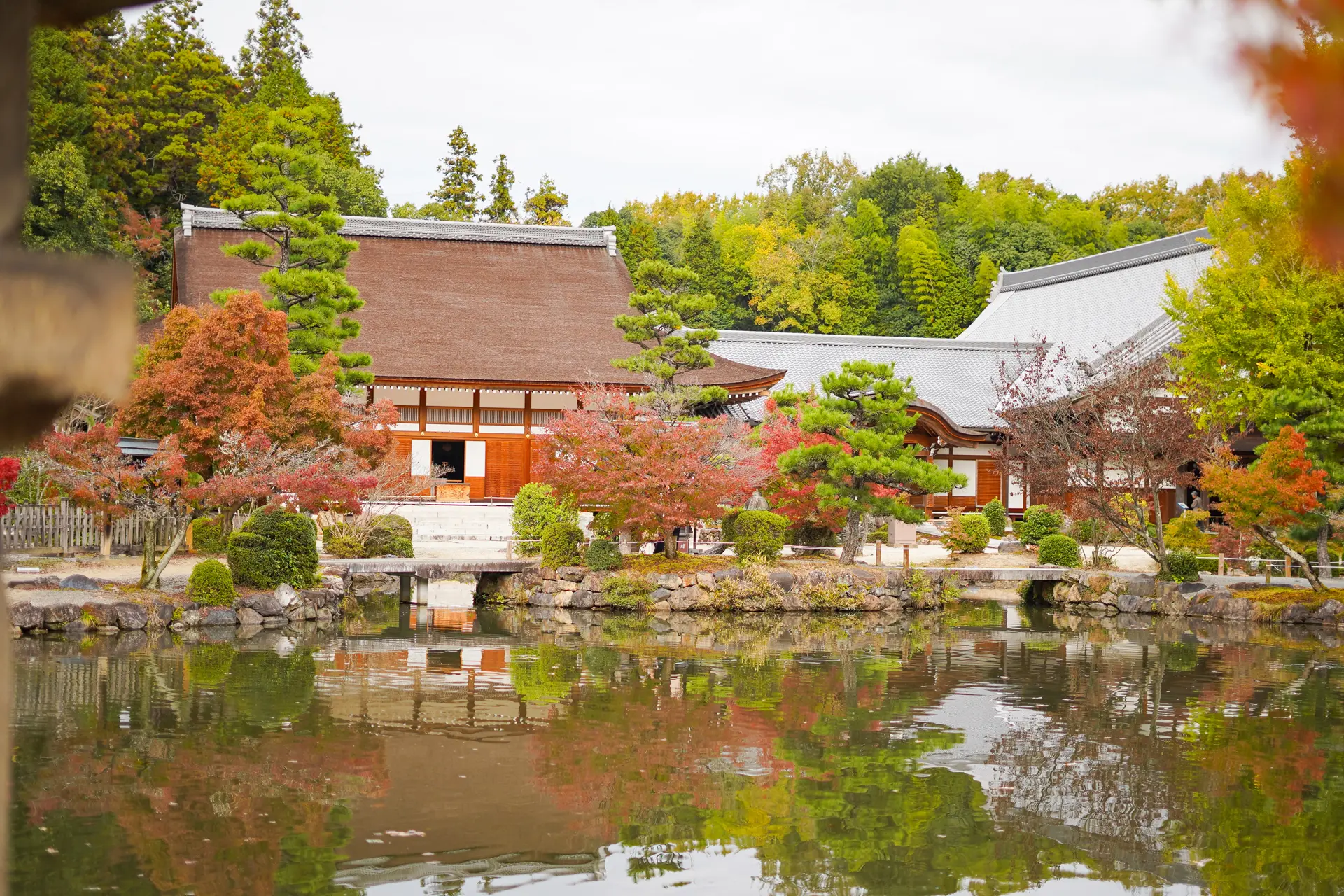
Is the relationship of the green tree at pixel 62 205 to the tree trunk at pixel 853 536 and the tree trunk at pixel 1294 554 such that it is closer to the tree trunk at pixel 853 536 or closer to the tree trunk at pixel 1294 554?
the tree trunk at pixel 853 536

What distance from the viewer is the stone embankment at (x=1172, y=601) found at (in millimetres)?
17156

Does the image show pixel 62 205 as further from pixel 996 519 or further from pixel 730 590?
pixel 996 519

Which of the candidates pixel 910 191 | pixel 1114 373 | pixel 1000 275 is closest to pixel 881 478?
pixel 1114 373

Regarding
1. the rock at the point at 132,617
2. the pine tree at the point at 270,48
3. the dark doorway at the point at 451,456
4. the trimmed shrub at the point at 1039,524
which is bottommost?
the rock at the point at 132,617

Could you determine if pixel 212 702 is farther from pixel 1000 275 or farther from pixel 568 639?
pixel 1000 275

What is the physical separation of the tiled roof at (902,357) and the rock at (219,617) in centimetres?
1939

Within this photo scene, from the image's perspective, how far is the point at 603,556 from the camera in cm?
1808

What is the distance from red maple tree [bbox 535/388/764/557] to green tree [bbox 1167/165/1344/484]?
26.8 ft

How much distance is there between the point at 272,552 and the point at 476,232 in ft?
61.3

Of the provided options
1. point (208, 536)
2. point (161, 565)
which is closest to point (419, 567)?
point (208, 536)

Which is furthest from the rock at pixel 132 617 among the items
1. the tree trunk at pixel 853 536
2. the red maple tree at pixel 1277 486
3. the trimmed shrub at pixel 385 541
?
the red maple tree at pixel 1277 486

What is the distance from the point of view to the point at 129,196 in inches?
1352

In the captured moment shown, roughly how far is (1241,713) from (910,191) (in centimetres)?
4005

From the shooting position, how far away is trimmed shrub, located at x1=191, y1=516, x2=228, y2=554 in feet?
59.5
